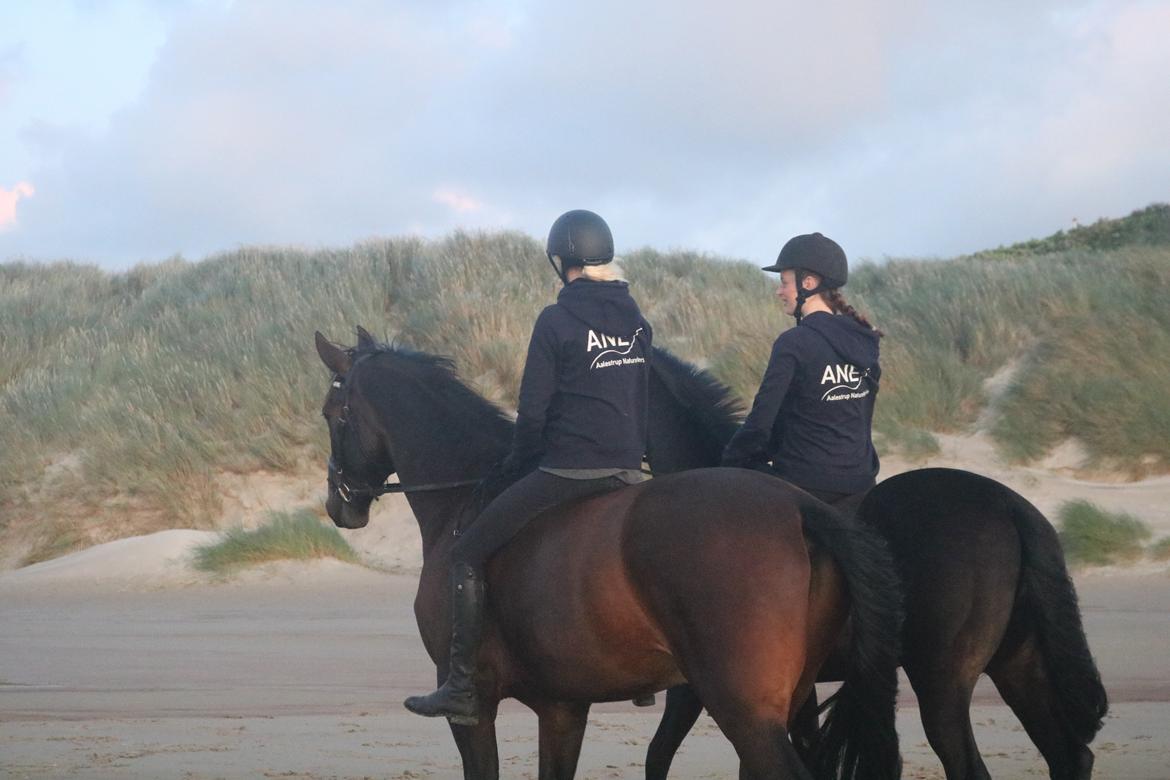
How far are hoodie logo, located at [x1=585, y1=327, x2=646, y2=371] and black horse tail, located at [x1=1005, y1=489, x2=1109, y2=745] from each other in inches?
64.3

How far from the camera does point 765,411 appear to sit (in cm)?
580

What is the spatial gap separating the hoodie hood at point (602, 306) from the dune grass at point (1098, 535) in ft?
28.6

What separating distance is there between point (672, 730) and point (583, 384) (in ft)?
5.53

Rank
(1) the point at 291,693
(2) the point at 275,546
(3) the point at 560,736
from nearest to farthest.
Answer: (3) the point at 560,736 < (1) the point at 291,693 < (2) the point at 275,546

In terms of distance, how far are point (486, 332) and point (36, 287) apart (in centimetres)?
1256

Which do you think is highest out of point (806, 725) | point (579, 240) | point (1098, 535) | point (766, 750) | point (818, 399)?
point (579, 240)

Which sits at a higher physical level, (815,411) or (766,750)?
(815,411)

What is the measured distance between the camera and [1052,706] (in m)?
5.50

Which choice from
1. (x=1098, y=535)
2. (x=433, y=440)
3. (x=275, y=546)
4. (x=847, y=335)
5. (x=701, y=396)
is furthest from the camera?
(x=275, y=546)

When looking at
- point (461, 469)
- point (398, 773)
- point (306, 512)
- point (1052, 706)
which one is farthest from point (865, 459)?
Answer: point (306, 512)

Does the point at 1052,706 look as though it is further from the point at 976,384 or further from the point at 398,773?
the point at 976,384

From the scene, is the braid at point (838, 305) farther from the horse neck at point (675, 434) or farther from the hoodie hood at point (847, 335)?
the horse neck at point (675, 434)

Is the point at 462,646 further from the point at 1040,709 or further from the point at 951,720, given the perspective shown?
the point at 1040,709

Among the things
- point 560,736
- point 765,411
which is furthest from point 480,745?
point 765,411
